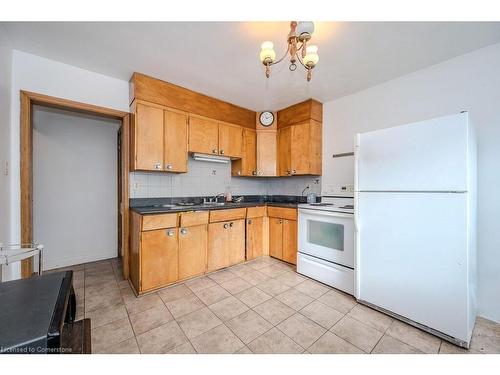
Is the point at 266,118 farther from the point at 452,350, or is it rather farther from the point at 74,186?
the point at 452,350

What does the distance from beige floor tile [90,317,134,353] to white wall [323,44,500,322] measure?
2.96 meters

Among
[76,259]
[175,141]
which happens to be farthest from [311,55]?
[76,259]

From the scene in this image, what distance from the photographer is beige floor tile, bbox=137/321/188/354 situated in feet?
4.53

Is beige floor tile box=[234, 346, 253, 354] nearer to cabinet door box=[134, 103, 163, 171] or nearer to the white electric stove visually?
the white electric stove

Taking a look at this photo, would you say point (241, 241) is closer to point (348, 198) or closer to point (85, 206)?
point (348, 198)

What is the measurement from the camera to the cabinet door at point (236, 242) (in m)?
2.74

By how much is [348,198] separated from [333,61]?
1637 mm

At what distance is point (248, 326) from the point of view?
161 centimetres

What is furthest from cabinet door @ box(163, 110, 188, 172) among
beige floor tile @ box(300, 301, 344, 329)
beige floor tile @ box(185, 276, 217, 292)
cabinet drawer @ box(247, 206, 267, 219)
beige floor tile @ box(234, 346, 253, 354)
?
beige floor tile @ box(300, 301, 344, 329)

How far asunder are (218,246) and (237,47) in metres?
2.19

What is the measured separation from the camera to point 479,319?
1.73 m

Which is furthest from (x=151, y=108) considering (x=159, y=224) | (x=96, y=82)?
(x=159, y=224)

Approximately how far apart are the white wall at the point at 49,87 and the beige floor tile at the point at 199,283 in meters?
1.59

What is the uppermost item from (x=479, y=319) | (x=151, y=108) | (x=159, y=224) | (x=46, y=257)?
(x=151, y=108)
